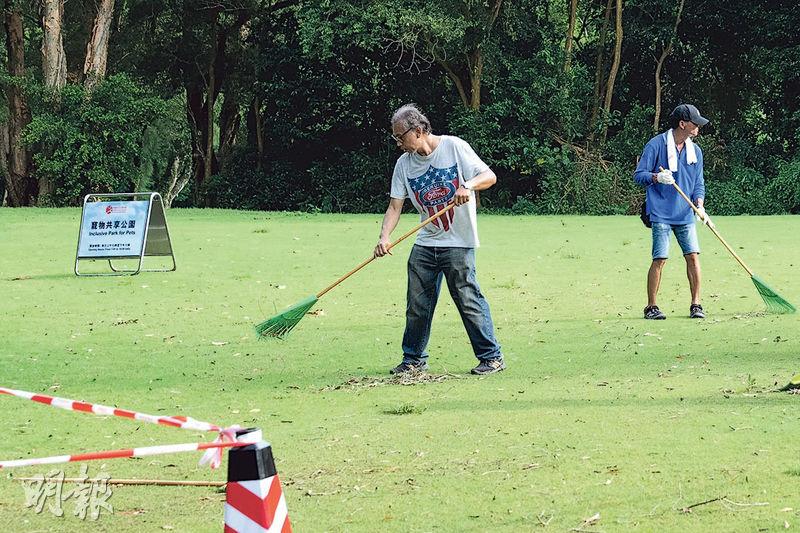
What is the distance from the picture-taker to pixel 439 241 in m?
8.86

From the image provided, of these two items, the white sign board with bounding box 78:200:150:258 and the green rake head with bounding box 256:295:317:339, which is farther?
the white sign board with bounding box 78:200:150:258

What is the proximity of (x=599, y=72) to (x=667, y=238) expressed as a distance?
77.9 feet

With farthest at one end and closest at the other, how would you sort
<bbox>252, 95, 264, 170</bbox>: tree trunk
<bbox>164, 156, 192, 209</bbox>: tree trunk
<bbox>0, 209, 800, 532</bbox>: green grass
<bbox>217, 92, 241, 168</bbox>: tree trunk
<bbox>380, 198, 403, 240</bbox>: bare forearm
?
<bbox>217, 92, 241, 168</bbox>: tree trunk
<bbox>164, 156, 192, 209</bbox>: tree trunk
<bbox>252, 95, 264, 170</bbox>: tree trunk
<bbox>380, 198, 403, 240</bbox>: bare forearm
<bbox>0, 209, 800, 532</bbox>: green grass

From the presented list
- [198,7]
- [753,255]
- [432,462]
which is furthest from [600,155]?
[432,462]

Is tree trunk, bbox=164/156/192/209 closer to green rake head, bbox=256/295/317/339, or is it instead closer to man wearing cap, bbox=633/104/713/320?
man wearing cap, bbox=633/104/713/320

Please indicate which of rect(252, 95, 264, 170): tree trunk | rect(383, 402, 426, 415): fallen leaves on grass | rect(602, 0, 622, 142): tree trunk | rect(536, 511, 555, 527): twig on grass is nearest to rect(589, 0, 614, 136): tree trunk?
rect(602, 0, 622, 142): tree trunk

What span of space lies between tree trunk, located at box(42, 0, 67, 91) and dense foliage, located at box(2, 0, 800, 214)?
0.70 meters

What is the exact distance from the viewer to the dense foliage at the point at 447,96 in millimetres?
32375

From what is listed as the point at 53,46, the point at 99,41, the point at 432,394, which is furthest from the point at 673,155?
the point at 99,41

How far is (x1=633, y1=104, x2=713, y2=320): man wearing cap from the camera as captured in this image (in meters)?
11.8

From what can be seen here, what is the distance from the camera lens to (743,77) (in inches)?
1379

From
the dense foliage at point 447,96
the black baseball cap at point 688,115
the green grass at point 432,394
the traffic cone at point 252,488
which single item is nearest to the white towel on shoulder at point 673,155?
the black baseball cap at point 688,115

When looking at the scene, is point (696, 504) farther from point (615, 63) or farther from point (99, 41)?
point (99, 41)

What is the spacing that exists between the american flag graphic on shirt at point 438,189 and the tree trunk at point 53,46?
2607 cm
